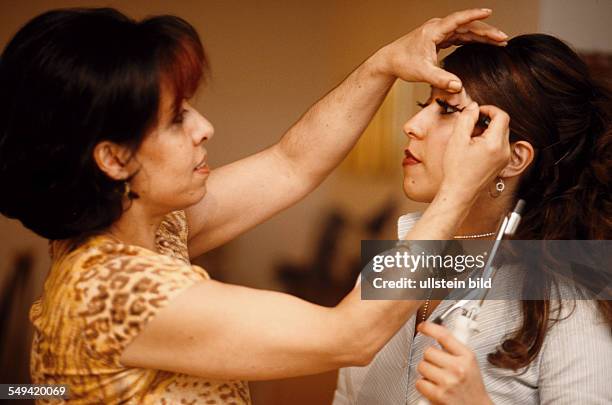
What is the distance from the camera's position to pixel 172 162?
1106 millimetres

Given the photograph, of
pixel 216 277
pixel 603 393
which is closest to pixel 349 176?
pixel 216 277

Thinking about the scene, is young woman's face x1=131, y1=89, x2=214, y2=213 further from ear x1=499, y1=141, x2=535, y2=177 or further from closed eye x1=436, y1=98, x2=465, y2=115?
ear x1=499, y1=141, x2=535, y2=177

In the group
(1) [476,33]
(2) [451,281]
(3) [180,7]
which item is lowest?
(2) [451,281]

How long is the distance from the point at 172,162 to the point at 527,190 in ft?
1.96

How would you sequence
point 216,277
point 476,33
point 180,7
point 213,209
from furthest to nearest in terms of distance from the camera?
point 216,277 → point 180,7 → point 213,209 → point 476,33

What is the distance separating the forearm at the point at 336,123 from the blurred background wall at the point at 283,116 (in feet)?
1.77

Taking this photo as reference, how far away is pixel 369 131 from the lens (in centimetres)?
195

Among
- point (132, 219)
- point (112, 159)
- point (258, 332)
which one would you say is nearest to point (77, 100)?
point (112, 159)

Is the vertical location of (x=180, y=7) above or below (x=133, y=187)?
above

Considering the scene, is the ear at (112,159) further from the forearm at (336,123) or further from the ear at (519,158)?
the ear at (519,158)

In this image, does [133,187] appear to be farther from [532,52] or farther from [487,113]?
[532,52]

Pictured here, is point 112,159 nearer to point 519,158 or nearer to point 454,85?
point 454,85

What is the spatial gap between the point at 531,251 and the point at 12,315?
1247 millimetres

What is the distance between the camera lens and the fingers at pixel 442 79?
1.19 meters
